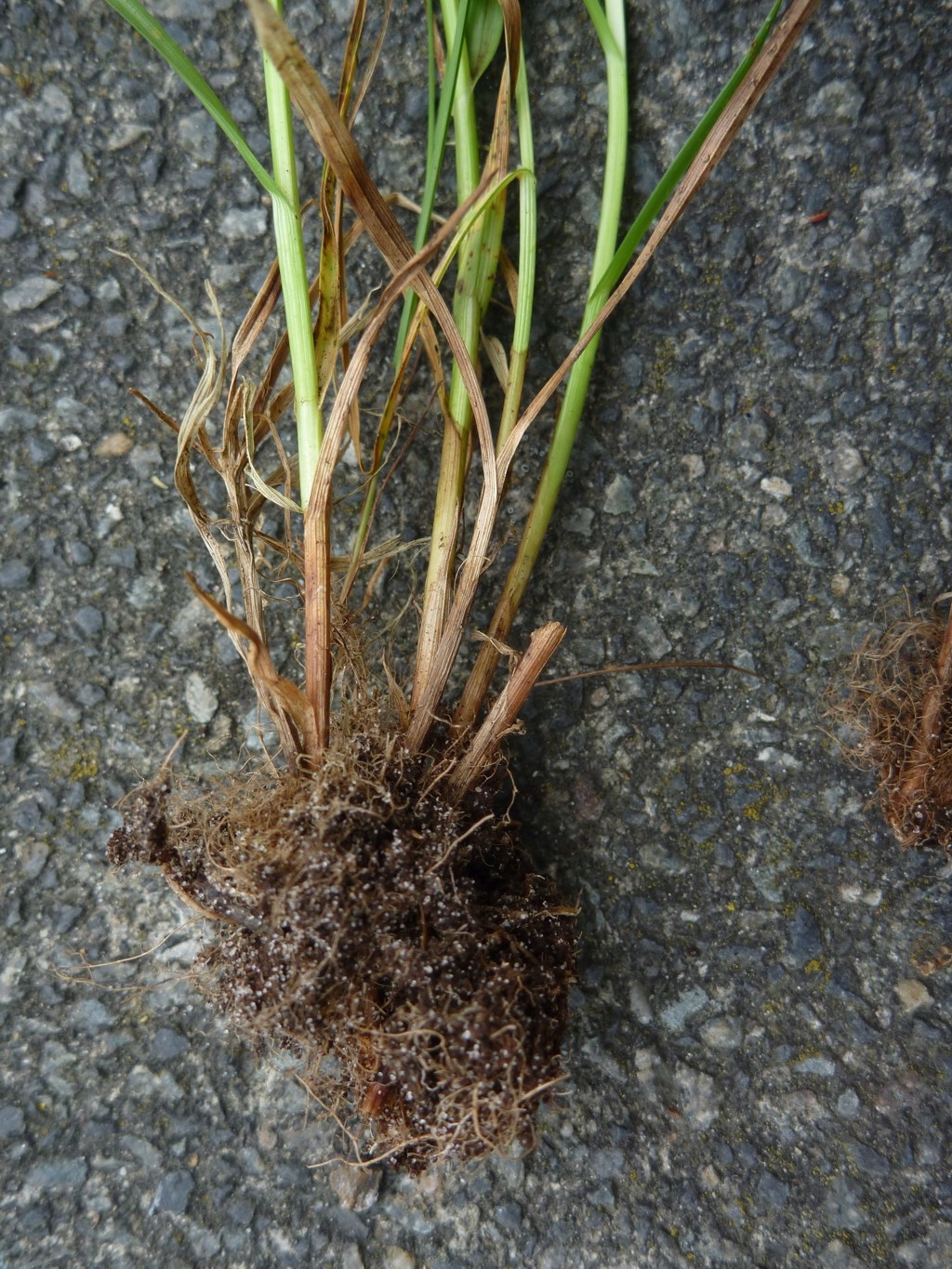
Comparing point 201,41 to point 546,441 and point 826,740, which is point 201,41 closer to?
point 546,441

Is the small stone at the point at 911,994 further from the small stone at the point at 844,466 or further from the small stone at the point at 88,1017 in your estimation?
the small stone at the point at 88,1017

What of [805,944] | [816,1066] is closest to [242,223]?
[805,944]

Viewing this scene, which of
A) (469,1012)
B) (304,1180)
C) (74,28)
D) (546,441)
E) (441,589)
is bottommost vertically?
(304,1180)

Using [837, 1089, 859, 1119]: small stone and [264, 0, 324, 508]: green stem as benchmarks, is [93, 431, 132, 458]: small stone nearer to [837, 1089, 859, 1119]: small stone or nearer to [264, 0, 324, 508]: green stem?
[264, 0, 324, 508]: green stem

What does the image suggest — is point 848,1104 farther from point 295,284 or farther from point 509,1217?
point 295,284

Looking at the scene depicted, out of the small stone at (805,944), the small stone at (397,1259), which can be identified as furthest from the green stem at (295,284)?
the small stone at (397,1259)

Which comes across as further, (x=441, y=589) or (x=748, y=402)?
(x=748, y=402)

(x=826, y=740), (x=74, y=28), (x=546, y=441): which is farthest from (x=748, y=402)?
(x=74, y=28)
